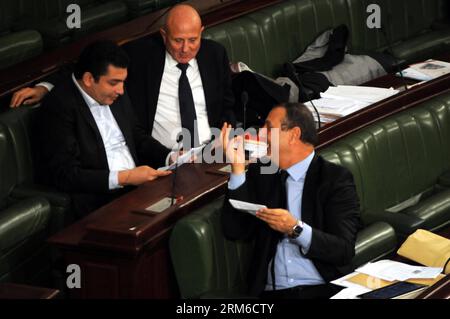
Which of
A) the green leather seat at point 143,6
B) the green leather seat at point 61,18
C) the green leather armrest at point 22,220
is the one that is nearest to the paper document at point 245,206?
the green leather armrest at point 22,220

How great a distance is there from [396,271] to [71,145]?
1.39m

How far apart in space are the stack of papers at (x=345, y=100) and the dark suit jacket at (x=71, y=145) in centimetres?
114

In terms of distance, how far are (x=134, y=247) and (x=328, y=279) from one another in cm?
70

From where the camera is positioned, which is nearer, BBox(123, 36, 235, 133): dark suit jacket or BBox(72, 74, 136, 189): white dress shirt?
BBox(72, 74, 136, 189): white dress shirt

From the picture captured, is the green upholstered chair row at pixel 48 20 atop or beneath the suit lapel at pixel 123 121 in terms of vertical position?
atop

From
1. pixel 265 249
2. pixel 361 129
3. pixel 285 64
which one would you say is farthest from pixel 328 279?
pixel 285 64

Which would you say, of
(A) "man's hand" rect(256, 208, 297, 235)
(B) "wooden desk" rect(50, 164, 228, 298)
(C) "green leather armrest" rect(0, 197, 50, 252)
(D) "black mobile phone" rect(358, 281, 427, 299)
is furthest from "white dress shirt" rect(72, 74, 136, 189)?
(D) "black mobile phone" rect(358, 281, 427, 299)

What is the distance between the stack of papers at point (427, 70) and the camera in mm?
5750

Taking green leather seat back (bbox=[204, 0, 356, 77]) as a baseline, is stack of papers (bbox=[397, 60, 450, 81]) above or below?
below

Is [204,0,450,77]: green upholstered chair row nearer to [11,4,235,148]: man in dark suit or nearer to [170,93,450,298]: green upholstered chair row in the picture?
[11,4,235,148]: man in dark suit

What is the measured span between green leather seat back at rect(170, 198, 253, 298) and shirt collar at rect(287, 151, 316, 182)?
0.91ft

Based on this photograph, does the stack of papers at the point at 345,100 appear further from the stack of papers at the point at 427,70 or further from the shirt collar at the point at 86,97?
the shirt collar at the point at 86,97

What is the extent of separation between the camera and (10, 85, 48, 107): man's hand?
4.62 meters

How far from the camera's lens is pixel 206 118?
498cm
